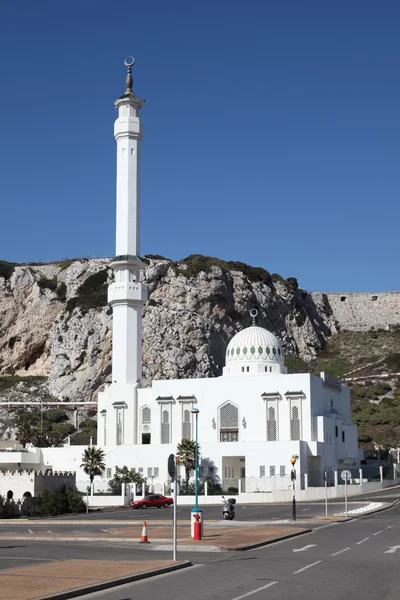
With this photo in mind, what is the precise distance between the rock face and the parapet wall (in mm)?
16985

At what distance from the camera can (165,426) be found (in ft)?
232

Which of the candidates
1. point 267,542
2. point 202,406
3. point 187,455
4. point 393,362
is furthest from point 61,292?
point 267,542

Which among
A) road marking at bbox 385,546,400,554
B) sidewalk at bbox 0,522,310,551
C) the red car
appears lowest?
the red car

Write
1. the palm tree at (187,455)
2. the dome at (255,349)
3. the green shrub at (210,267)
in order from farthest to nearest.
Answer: the green shrub at (210,267)
the dome at (255,349)
the palm tree at (187,455)

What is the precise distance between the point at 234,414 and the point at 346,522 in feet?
116

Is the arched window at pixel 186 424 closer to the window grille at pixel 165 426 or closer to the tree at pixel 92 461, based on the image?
the window grille at pixel 165 426

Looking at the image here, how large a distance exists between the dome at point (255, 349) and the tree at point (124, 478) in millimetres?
14456

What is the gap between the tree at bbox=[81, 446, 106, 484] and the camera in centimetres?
6322

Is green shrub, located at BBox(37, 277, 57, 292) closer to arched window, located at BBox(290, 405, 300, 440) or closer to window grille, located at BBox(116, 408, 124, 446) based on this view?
window grille, located at BBox(116, 408, 124, 446)

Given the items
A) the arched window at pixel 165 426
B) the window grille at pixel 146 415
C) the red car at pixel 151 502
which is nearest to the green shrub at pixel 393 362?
the window grille at pixel 146 415

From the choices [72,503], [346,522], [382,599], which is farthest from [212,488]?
[382,599]

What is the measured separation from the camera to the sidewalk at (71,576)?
13.9 meters

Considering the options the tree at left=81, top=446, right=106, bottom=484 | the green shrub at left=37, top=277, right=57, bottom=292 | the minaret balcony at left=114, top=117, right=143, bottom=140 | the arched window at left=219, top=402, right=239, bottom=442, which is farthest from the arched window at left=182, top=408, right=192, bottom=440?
the green shrub at left=37, top=277, right=57, bottom=292

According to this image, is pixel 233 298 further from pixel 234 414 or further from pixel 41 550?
pixel 41 550
